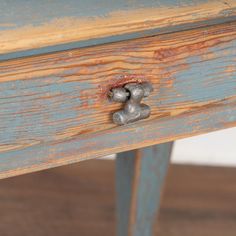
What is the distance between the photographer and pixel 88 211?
1177 millimetres

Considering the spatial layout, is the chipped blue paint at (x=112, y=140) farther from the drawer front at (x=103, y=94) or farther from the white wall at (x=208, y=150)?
the white wall at (x=208, y=150)

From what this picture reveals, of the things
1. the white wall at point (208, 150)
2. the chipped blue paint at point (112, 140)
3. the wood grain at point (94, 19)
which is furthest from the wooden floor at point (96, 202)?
the wood grain at point (94, 19)

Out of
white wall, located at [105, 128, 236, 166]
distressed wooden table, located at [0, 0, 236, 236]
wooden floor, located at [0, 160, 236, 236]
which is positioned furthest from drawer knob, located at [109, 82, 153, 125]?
white wall, located at [105, 128, 236, 166]

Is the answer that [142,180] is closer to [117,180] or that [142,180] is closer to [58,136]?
[117,180]

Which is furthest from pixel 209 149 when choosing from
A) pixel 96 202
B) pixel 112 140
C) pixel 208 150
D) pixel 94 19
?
pixel 94 19

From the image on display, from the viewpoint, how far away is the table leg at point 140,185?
728 millimetres

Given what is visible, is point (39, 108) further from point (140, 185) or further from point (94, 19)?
point (140, 185)

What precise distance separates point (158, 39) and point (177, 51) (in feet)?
0.08

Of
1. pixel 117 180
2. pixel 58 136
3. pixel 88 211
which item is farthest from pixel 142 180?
pixel 88 211

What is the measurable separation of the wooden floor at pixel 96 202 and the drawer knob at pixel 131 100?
627 mm

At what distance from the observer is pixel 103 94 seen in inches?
20.7

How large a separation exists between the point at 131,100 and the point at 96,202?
0.70 metres

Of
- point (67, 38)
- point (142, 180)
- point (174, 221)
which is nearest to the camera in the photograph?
point (67, 38)

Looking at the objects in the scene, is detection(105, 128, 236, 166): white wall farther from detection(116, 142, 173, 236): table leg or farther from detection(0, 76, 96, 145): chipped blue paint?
detection(0, 76, 96, 145): chipped blue paint
